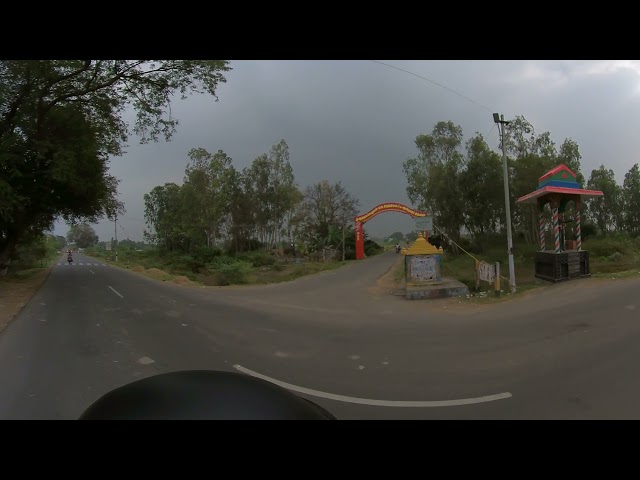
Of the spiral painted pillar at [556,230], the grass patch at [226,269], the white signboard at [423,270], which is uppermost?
the spiral painted pillar at [556,230]

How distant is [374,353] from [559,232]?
1036cm

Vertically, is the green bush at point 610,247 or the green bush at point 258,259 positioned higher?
the green bush at point 610,247

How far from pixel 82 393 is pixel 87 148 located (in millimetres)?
14473

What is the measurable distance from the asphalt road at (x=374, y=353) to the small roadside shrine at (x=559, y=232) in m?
1.95

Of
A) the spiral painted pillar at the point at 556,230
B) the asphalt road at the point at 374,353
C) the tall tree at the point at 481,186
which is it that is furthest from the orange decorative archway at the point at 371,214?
the asphalt road at the point at 374,353

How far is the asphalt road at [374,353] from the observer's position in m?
3.30

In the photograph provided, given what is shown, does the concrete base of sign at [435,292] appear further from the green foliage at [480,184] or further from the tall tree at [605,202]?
the tall tree at [605,202]

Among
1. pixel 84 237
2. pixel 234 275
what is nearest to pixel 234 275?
pixel 234 275

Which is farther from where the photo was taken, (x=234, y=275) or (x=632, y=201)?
(x=632, y=201)

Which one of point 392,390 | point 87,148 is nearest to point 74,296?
point 87,148

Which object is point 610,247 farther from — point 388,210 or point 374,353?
point 374,353

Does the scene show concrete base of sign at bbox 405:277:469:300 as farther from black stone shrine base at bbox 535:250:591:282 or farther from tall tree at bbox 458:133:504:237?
tall tree at bbox 458:133:504:237

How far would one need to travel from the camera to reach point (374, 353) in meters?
5.07

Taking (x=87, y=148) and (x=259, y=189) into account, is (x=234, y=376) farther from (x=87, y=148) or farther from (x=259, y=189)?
(x=259, y=189)
